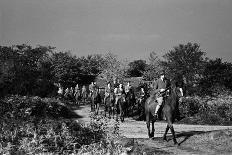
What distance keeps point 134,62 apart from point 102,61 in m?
10.6

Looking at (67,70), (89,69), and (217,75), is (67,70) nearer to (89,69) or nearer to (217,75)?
(89,69)

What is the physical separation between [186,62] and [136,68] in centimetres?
4357

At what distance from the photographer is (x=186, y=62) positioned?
63.8 metres

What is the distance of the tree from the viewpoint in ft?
196

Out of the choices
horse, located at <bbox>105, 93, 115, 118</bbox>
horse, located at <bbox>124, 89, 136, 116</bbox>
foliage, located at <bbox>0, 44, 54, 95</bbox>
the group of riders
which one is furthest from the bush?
foliage, located at <bbox>0, 44, 54, 95</bbox>

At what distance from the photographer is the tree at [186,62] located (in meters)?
59.6

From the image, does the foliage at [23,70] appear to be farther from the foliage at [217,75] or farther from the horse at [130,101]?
the foliage at [217,75]

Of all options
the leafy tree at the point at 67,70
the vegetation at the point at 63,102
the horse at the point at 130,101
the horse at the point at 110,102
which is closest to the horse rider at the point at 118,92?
the horse at the point at 110,102

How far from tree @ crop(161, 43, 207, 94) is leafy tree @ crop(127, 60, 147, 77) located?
122 feet

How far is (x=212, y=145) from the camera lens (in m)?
14.4

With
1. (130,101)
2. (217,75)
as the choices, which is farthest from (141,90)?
(217,75)

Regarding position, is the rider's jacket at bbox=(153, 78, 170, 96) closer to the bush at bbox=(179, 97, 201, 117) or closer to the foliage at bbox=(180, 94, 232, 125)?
the foliage at bbox=(180, 94, 232, 125)

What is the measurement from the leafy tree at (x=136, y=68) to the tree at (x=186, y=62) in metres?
37.1

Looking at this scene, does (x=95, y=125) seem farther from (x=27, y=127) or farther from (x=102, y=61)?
(x=102, y=61)
